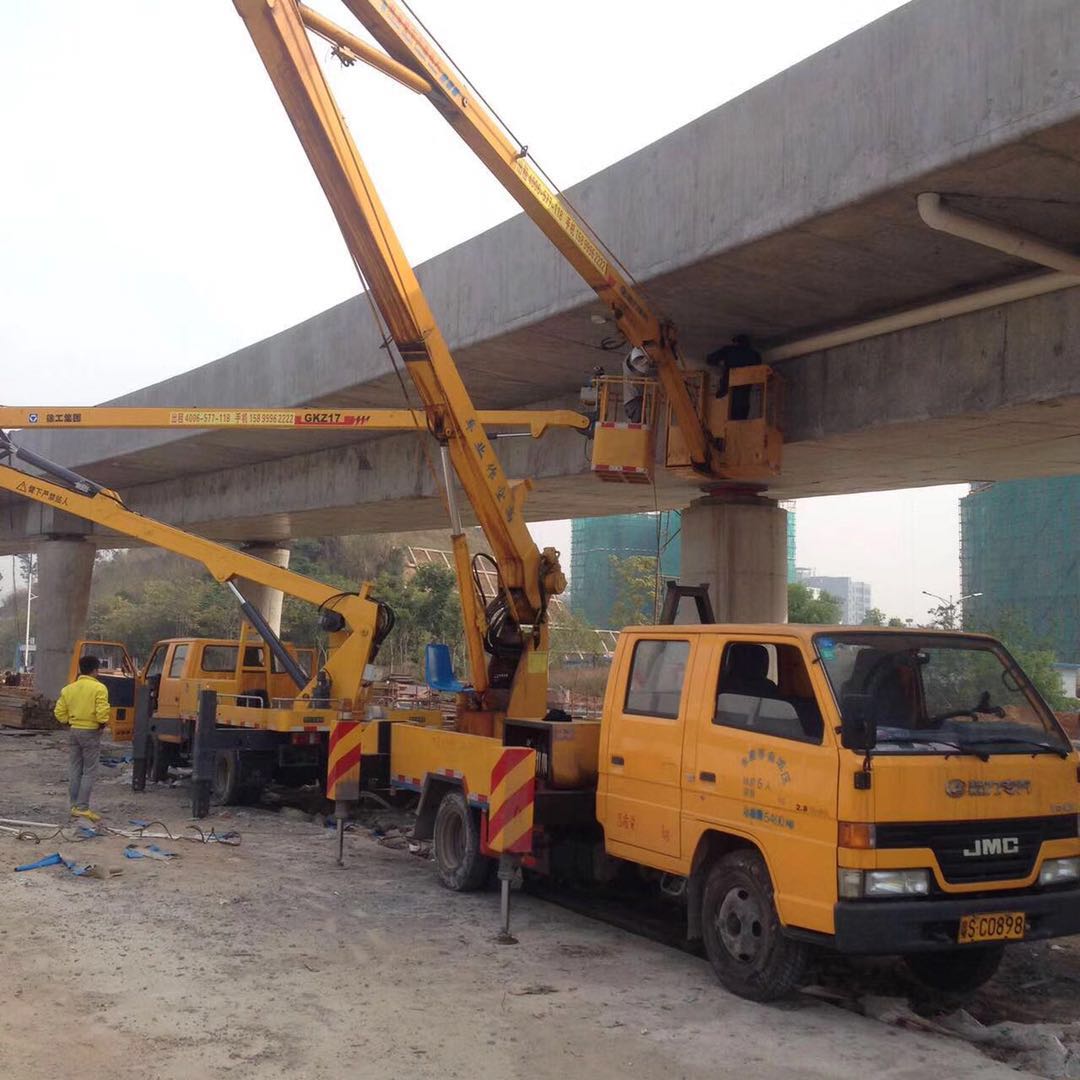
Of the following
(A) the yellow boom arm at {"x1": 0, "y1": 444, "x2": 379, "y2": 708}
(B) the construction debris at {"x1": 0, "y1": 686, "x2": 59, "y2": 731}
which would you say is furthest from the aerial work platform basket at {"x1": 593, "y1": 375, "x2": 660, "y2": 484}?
(B) the construction debris at {"x1": 0, "y1": 686, "x2": 59, "y2": 731}

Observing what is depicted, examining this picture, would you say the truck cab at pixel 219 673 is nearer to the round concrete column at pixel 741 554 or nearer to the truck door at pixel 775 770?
the round concrete column at pixel 741 554

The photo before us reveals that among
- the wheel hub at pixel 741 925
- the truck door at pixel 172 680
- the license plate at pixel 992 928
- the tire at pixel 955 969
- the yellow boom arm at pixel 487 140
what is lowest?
the tire at pixel 955 969

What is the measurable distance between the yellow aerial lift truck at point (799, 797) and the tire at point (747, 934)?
0.04 feet

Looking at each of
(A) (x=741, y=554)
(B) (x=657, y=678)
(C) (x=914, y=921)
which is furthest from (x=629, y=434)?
(C) (x=914, y=921)

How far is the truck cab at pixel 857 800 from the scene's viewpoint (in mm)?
5832

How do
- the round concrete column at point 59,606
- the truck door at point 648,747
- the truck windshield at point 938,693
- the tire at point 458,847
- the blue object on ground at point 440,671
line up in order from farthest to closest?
the round concrete column at point 59,606, the blue object on ground at point 440,671, the tire at point 458,847, the truck door at point 648,747, the truck windshield at point 938,693

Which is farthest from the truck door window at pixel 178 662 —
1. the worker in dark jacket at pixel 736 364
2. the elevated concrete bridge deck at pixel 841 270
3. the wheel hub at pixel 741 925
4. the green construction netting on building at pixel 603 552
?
the green construction netting on building at pixel 603 552

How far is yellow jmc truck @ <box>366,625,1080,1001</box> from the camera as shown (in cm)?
584

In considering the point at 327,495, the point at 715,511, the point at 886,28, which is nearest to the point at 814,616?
→ the point at 327,495

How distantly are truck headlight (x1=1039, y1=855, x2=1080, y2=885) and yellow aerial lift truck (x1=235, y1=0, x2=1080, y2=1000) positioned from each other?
0.01 meters

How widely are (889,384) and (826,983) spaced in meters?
6.81

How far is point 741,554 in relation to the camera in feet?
48.9

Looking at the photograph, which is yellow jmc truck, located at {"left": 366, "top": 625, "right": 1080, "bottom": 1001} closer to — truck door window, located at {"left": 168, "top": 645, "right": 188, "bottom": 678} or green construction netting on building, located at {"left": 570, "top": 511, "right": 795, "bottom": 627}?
truck door window, located at {"left": 168, "top": 645, "right": 188, "bottom": 678}

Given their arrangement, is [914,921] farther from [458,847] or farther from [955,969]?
[458,847]
